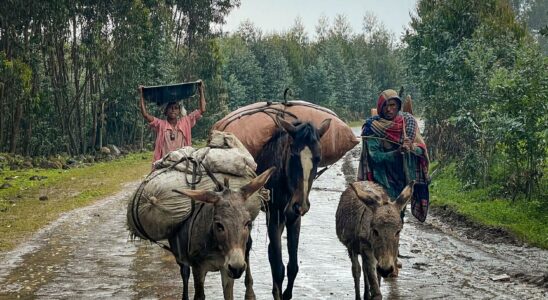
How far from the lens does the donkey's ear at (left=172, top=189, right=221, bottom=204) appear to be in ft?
20.7

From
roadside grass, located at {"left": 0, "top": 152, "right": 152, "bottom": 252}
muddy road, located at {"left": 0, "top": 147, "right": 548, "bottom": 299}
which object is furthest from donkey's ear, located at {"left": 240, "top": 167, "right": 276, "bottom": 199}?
roadside grass, located at {"left": 0, "top": 152, "right": 152, "bottom": 252}

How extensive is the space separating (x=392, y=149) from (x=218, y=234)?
4.09 meters

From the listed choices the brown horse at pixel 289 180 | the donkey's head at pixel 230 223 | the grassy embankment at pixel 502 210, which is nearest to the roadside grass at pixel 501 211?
the grassy embankment at pixel 502 210

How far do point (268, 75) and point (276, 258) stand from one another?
63712mm

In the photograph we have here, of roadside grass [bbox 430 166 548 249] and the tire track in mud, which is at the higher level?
roadside grass [bbox 430 166 548 249]

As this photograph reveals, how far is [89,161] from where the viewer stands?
115ft

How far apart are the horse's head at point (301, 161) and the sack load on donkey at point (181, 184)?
23.3 inches

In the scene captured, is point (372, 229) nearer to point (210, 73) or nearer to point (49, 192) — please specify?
point (49, 192)

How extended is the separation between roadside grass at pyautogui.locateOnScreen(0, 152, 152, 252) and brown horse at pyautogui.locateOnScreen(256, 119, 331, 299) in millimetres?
6268

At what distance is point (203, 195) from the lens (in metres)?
6.35

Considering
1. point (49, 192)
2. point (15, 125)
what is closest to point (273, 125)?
point (49, 192)

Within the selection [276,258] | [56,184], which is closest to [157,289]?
[276,258]

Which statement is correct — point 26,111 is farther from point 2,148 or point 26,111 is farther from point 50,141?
point 50,141

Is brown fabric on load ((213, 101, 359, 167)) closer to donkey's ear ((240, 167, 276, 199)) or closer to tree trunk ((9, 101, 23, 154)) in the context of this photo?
donkey's ear ((240, 167, 276, 199))
